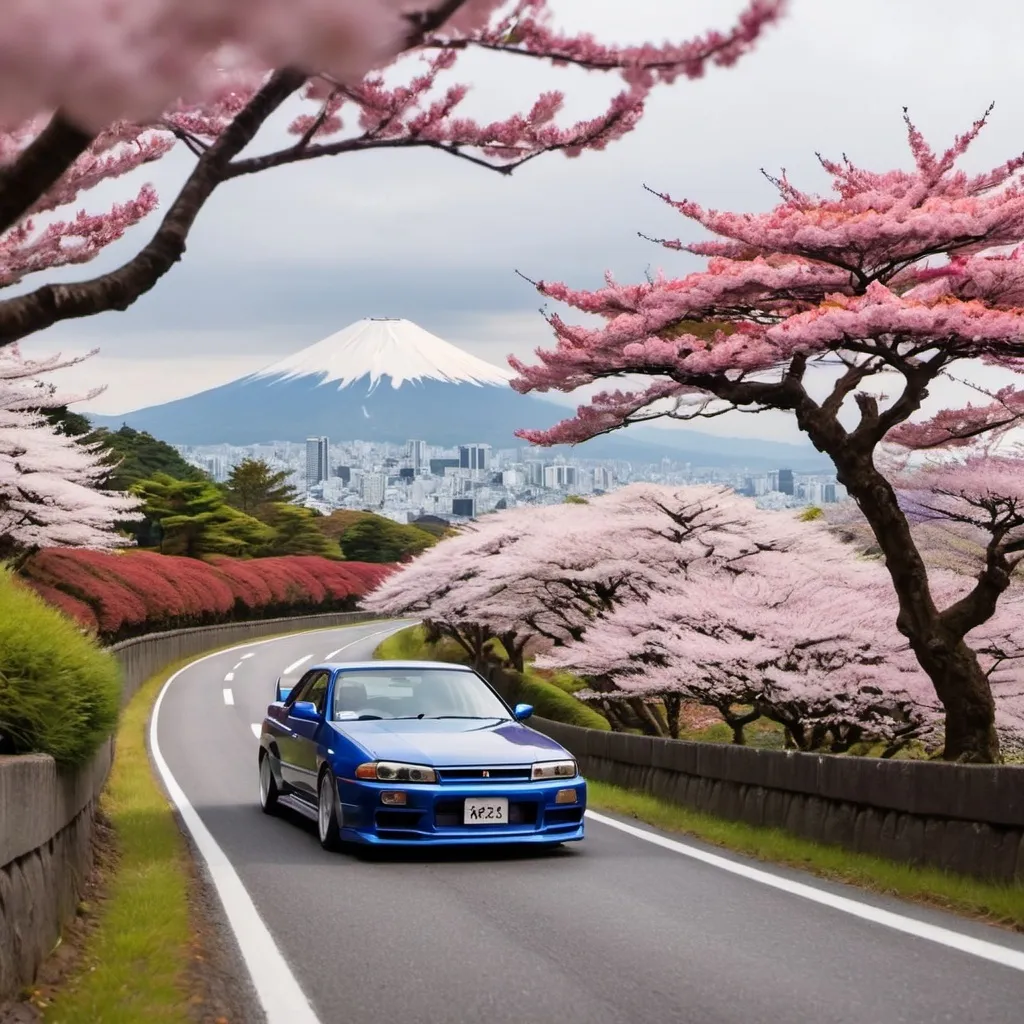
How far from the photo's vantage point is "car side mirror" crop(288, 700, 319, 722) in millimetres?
11367

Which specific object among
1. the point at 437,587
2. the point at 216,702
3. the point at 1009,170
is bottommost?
the point at 216,702

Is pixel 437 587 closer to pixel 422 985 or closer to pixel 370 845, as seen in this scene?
pixel 370 845

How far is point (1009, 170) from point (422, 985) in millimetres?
11645

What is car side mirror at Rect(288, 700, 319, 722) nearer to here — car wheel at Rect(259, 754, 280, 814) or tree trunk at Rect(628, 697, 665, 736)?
car wheel at Rect(259, 754, 280, 814)

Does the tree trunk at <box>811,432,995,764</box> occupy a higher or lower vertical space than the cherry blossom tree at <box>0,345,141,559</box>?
lower

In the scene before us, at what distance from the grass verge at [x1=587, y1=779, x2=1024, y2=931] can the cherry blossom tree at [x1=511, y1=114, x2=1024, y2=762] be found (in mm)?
3160

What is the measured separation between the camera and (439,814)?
32.5 feet

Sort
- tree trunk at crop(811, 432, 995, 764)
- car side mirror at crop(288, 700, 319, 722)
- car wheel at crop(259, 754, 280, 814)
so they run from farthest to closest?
tree trunk at crop(811, 432, 995, 764)
car wheel at crop(259, 754, 280, 814)
car side mirror at crop(288, 700, 319, 722)

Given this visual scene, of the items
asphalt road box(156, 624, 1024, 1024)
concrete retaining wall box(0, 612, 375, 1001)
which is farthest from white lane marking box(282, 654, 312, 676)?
concrete retaining wall box(0, 612, 375, 1001)

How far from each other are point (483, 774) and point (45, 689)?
11.5 ft

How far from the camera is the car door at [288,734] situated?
12055 mm

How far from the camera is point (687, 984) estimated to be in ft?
19.7

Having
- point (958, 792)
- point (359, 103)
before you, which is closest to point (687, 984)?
point (958, 792)

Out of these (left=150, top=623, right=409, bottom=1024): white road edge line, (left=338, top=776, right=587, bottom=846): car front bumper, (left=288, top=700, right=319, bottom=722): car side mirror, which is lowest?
(left=150, top=623, right=409, bottom=1024): white road edge line
